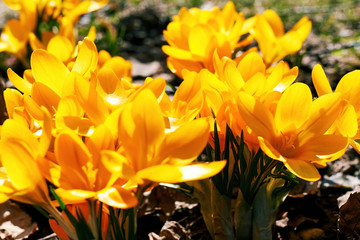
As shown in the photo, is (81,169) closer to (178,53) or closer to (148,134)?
(148,134)

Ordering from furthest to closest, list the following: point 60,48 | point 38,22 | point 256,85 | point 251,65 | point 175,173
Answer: point 38,22
point 60,48
point 251,65
point 256,85
point 175,173

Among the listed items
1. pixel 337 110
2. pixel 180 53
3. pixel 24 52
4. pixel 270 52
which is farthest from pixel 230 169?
pixel 24 52

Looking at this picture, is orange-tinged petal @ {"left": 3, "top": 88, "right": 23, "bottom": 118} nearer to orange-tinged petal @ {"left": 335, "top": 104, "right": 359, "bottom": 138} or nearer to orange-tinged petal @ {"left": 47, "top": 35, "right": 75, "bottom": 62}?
orange-tinged petal @ {"left": 47, "top": 35, "right": 75, "bottom": 62}

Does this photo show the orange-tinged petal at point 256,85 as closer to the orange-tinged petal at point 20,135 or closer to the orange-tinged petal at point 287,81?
the orange-tinged petal at point 287,81

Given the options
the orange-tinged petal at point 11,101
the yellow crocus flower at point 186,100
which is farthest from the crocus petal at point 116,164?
the orange-tinged petal at point 11,101

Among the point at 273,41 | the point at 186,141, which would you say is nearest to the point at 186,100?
the point at 186,141

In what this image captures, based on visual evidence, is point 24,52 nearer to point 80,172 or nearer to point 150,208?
point 150,208

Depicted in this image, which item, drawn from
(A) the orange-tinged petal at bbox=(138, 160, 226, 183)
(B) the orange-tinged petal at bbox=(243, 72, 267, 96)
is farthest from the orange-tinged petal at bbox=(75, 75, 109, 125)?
(B) the orange-tinged petal at bbox=(243, 72, 267, 96)
